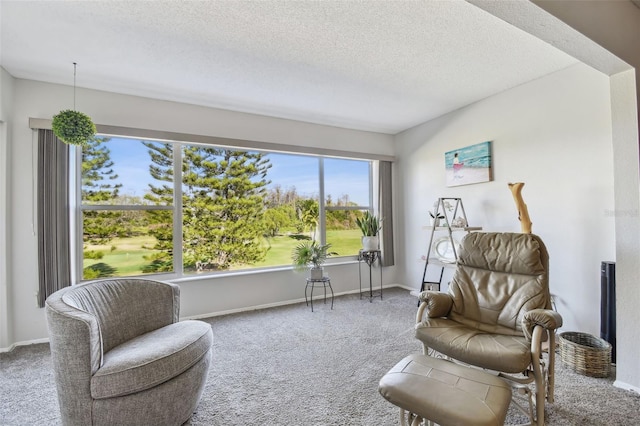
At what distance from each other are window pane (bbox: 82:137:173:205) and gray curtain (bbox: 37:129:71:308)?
10.2 inches

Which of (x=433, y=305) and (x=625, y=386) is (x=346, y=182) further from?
(x=625, y=386)

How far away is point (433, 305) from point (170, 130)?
3.35 meters

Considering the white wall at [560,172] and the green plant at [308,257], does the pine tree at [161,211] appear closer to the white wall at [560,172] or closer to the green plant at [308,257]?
the green plant at [308,257]

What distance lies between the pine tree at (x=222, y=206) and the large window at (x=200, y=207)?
0.01 meters

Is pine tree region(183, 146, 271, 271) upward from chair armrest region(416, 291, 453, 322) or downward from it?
upward

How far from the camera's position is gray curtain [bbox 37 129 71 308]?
9.41ft

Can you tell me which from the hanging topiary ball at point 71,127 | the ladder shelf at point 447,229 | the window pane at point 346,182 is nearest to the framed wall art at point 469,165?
the ladder shelf at point 447,229

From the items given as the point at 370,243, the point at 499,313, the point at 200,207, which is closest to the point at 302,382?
the point at 499,313

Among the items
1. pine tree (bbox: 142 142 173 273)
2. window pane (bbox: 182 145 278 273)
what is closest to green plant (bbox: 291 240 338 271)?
window pane (bbox: 182 145 278 273)

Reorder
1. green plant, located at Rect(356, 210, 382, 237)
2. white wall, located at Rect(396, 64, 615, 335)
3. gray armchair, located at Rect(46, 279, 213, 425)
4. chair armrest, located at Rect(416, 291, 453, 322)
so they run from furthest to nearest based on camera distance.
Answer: green plant, located at Rect(356, 210, 382, 237) → white wall, located at Rect(396, 64, 615, 335) → chair armrest, located at Rect(416, 291, 453, 322) → gray armchair, located at Rect(46, 279, 213, 425)

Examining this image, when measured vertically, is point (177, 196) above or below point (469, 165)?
below

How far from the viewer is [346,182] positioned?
4781 mm

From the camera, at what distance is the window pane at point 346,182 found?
462 cm

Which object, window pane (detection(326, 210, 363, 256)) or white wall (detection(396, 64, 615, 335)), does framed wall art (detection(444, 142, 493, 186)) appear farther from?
window pane (detection(326, 210, 363, 256))
